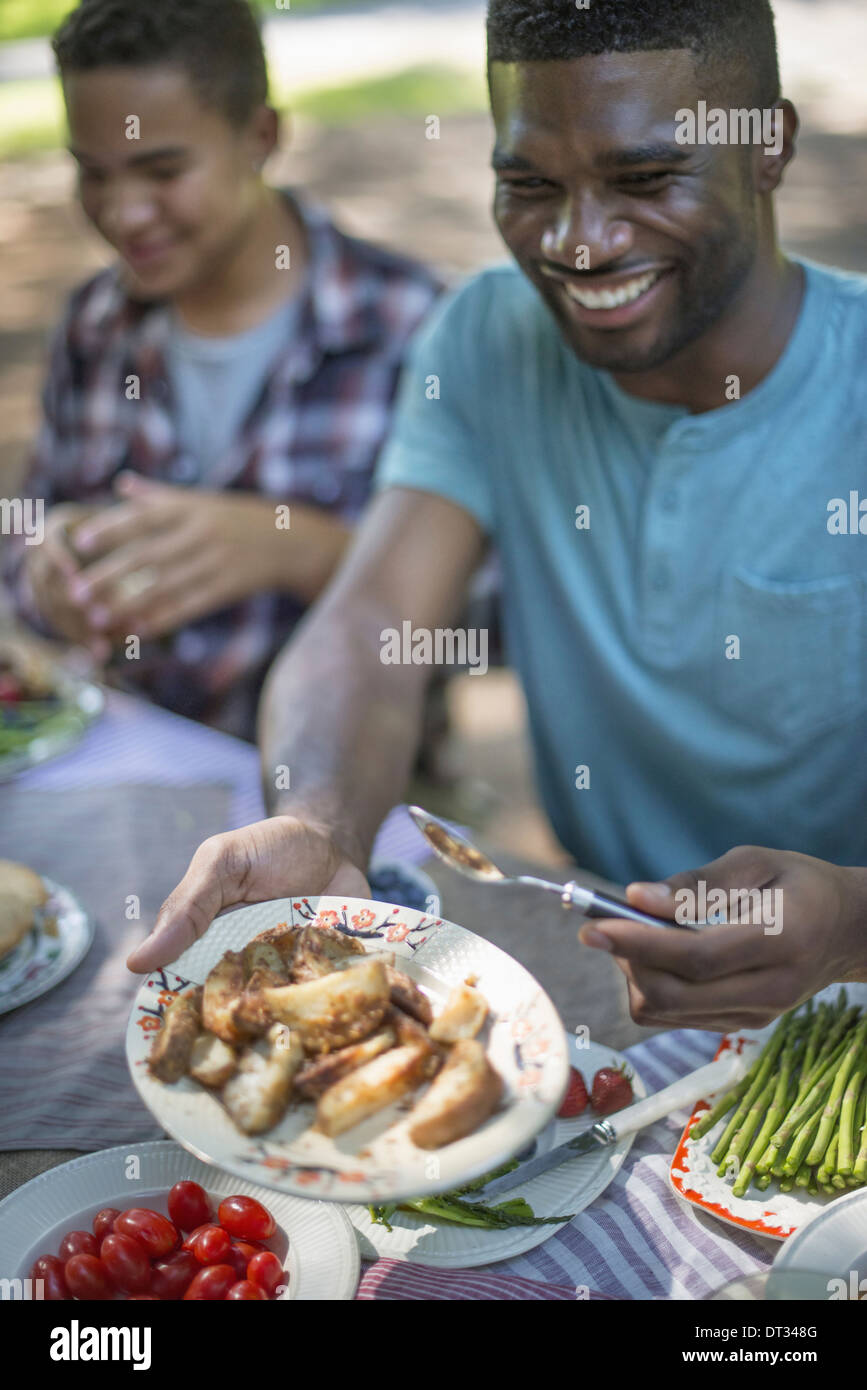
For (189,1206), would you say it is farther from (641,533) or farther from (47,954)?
(641,533)

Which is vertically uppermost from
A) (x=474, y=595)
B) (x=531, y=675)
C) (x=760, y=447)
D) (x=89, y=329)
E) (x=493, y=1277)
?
(x=89, y=329)

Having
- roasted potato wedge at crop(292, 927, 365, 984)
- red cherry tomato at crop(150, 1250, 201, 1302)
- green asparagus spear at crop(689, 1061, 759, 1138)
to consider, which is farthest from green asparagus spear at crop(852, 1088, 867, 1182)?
red cherry tomato at crop(150, 1250, 201, 1302)

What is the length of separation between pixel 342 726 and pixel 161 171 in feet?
3.51

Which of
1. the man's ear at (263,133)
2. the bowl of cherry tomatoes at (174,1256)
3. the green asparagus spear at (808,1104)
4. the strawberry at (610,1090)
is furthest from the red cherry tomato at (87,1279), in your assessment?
the man's ear at (263,133)

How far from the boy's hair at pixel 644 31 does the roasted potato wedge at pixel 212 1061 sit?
95 cm

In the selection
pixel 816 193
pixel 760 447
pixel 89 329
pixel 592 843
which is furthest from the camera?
pixel 816 193

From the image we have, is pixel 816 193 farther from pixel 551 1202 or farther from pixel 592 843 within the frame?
pixel 551 1202

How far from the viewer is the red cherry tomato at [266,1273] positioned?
999mm

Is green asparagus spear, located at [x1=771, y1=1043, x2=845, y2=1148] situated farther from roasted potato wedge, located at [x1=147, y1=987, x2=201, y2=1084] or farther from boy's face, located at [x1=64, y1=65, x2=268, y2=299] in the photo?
boy's face, located at [x1=64, y1=65, x2=268, y2=299]

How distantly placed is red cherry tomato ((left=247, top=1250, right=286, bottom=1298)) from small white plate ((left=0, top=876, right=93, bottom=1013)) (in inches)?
18.9
